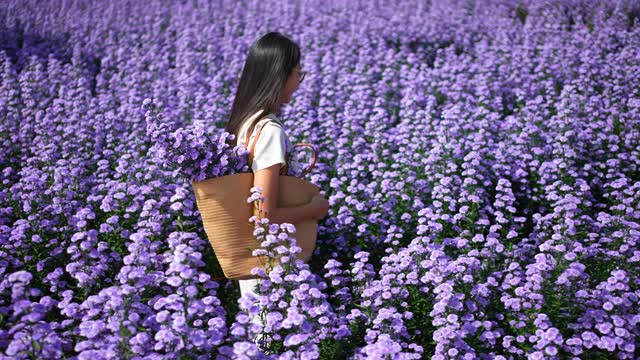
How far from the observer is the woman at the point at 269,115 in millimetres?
3148

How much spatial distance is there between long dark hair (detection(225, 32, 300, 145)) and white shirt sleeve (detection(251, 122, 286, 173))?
205mm

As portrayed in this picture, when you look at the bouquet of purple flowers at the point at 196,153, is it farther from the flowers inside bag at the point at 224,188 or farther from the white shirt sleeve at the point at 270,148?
the white shirt sleeve at the point at 270,148

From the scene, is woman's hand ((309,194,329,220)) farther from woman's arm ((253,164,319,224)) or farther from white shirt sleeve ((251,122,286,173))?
white shirt sleeve ((251,122,286,173))

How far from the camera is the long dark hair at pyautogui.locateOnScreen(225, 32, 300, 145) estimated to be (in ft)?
10.8

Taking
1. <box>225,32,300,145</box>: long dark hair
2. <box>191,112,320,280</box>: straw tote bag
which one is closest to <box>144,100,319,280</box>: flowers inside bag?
<box>191,112,320,280</box>: straw tote bag

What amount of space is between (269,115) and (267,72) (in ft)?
0.79

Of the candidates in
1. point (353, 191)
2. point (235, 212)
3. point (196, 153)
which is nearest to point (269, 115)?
point (196, 153)

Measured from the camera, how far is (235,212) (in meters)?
3.17

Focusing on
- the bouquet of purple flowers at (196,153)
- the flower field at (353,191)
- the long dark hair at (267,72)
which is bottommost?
the flower field at (353,191)

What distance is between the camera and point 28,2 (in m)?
11.2

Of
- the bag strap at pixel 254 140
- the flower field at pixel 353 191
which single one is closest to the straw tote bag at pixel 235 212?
the bag strap at pixel 254 140

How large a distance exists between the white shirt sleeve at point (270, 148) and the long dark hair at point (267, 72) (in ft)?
0.67

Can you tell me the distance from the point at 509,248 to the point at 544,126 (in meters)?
2.44

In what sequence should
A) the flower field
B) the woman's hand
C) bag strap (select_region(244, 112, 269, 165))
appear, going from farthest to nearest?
the woman's hand → bag strap (select_region(244, 112, 269, 165)) → the flower field
